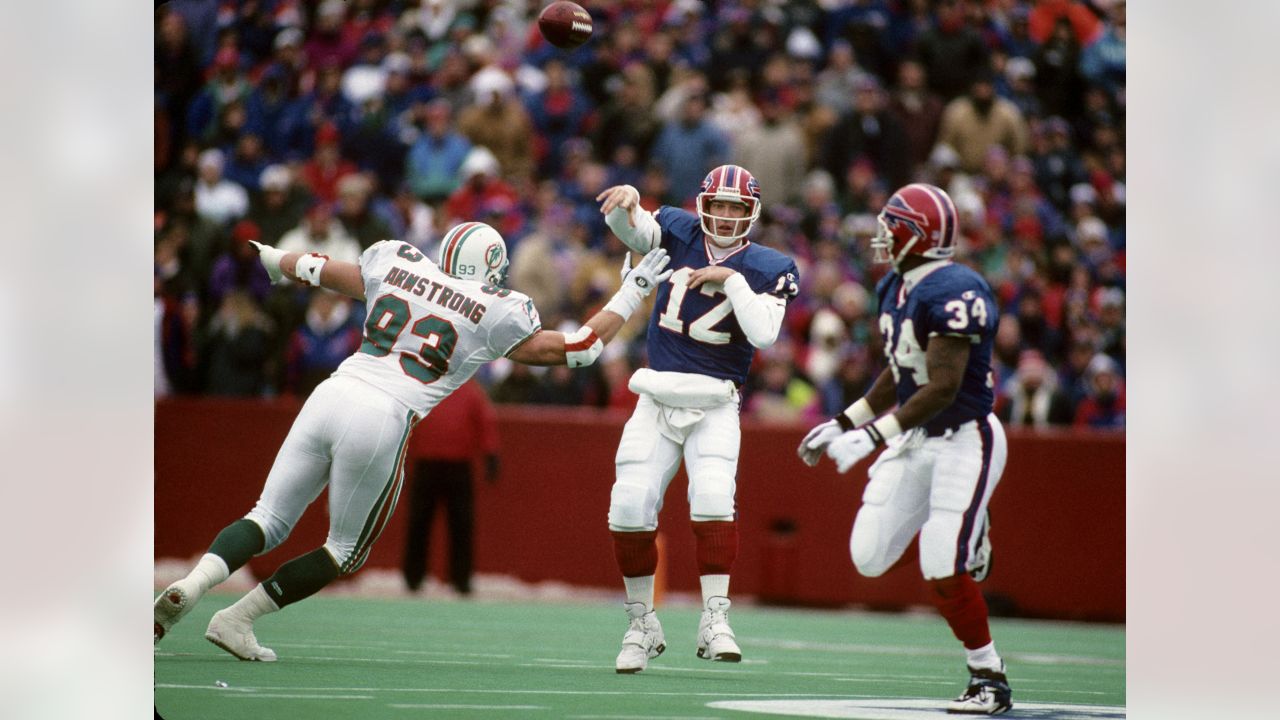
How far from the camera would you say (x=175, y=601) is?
534 cm

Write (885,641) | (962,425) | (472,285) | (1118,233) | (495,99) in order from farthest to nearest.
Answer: (495,99), (1118,233), (885,641), (472,285), (962,425)

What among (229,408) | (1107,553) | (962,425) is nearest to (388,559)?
(229,408)

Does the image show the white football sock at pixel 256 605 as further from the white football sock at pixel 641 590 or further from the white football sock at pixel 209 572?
the white football sock at pixel 641 590

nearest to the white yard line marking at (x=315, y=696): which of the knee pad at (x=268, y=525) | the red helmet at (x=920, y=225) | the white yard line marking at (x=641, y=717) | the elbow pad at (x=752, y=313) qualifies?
the knee pad at (x=268, y=525)

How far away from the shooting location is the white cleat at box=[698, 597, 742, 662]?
571 centimetres

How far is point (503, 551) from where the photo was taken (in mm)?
9438

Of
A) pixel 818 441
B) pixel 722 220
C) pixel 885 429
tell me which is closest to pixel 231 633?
pixel 818 441

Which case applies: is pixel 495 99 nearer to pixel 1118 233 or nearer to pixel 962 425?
pixel 1118 233

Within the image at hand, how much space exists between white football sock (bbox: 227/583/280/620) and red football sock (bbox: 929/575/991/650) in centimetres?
219

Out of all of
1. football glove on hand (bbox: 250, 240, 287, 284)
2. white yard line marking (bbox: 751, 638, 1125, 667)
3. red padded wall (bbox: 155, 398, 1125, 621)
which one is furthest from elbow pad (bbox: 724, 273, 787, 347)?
red padded wall (bbox: 155, 398, 1125, 621)

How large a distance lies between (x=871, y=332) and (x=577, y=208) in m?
2.14

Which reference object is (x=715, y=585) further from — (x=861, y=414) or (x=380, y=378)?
(x=380, y=378)

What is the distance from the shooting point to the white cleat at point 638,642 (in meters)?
5.87

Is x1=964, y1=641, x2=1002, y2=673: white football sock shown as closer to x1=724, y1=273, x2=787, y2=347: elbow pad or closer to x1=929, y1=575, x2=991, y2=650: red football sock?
x1=929, y1=575, x2=991, y2=650: red football sock
